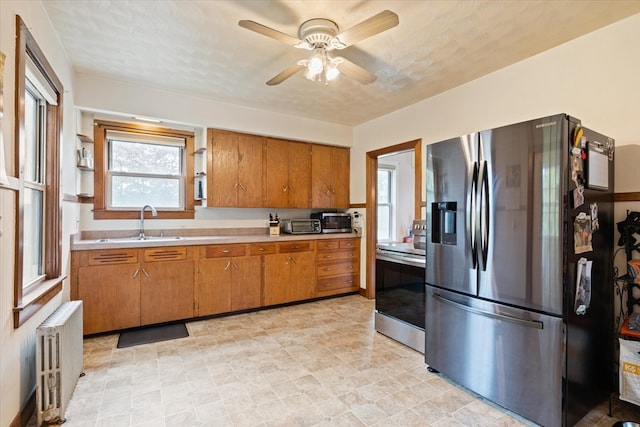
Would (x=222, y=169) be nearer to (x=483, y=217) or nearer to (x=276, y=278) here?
(x=276, y=278)

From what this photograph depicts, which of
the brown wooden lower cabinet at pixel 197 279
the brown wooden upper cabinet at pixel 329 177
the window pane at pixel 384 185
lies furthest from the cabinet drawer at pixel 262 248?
the window pane at pixel 384 185

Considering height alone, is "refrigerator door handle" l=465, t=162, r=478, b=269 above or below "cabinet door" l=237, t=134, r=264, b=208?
below

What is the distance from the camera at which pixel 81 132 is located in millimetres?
3305

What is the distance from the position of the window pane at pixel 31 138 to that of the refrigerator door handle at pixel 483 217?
3084 millimetres

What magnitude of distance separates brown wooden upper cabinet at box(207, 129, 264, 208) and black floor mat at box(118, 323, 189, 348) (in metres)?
1.44

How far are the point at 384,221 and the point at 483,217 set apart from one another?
3.98m

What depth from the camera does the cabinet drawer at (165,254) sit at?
3195mm

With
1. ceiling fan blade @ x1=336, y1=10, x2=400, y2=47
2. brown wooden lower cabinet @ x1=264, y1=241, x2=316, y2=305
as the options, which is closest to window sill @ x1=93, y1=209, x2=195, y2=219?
brown wooden lower cabinet @ x1=264, y1=241, x2=316, y2=305

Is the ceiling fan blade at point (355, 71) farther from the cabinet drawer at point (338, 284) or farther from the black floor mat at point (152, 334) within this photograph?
the black floor mat at point (152, 334)

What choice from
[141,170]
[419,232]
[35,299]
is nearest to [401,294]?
[419,232]

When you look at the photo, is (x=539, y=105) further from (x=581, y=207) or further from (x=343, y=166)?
(x=343, y=166)

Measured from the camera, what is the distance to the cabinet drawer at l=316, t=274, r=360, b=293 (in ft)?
14.1

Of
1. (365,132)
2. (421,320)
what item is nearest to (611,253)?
(421,320)

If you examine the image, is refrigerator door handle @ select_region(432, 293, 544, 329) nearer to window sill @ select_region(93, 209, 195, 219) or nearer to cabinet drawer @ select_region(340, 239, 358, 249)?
cabinet drawer @ select_region(340, 239, 358, 249)
